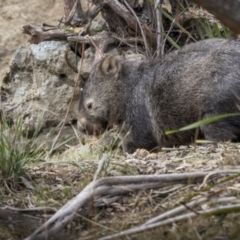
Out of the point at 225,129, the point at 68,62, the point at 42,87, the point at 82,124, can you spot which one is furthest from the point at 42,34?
the point at 225,129

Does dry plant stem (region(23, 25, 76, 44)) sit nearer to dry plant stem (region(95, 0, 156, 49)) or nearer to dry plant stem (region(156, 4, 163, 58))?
dry plant stem (region(95, 0, 156, 49))

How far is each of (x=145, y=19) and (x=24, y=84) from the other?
170 centimetres

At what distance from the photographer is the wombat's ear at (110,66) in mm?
7090

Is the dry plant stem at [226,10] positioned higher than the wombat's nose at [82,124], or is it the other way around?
the dry plant stem at [226,10]

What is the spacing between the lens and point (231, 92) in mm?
5922

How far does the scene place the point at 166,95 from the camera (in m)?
6.55

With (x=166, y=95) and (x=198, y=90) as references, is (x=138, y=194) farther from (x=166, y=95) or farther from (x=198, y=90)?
(x=166, y=95)

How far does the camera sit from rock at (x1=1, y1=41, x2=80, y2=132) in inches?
328

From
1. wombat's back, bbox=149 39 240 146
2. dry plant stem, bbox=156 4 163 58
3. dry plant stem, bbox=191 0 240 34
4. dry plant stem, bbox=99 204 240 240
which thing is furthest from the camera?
dry plant stem, bbox=156 4 163 58

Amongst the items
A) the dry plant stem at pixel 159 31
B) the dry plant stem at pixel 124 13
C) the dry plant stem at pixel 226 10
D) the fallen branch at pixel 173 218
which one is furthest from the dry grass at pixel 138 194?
the dry plant stem at pixel 124 13

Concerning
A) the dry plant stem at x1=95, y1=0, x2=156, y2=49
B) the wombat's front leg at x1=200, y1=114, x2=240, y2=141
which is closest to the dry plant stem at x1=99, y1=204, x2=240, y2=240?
the wombat's front leg at x1=200, y1=114, x2=240, y2=141

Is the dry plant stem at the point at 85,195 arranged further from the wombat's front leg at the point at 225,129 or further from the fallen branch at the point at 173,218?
the wombat's front leg at the point at 225,129

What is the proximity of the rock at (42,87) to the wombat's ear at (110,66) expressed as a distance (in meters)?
1.15

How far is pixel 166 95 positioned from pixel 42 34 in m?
2.05
